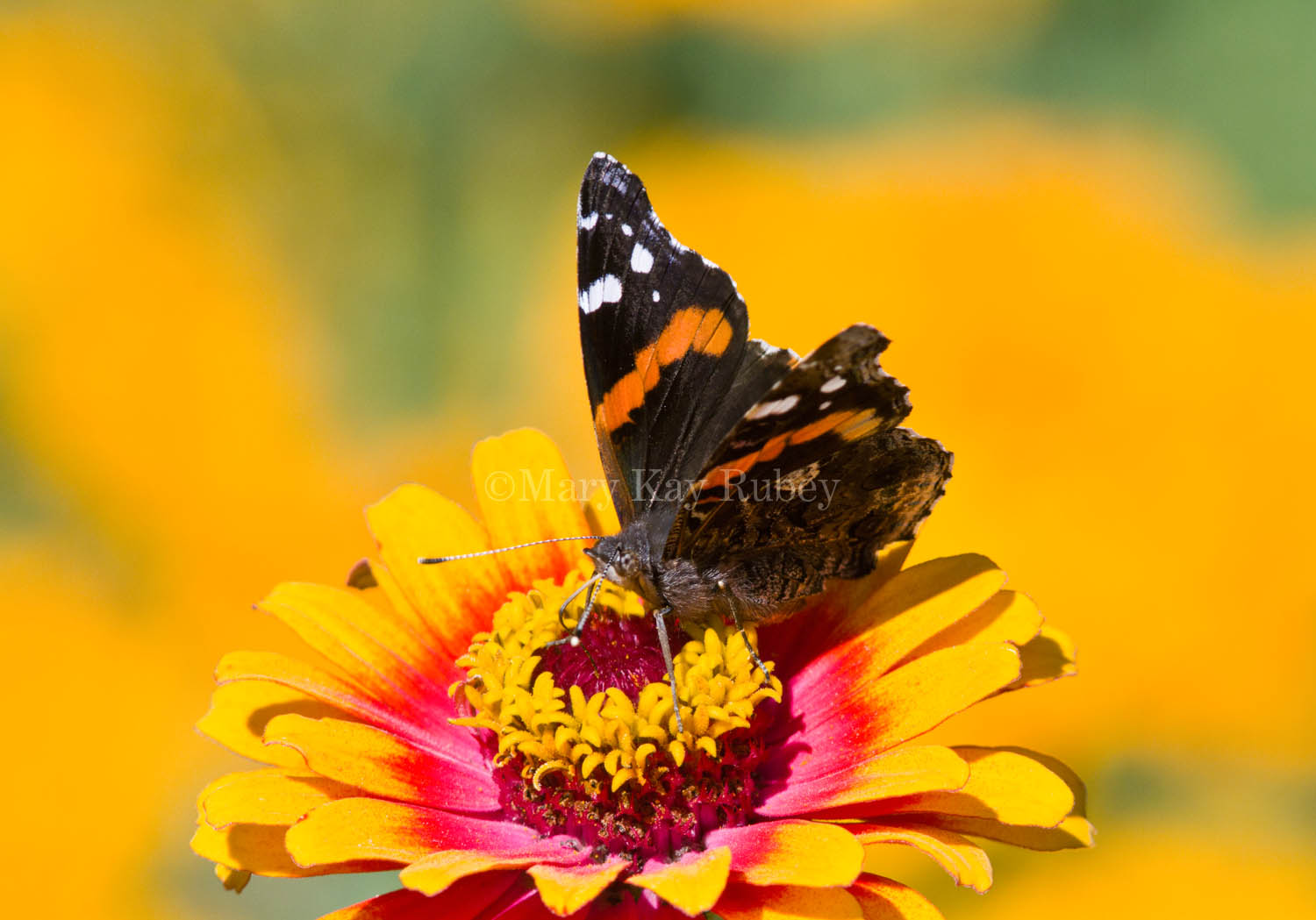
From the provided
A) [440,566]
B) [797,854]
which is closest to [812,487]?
[797,854]

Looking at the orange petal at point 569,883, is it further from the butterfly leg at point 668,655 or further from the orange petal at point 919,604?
the orange petal at point 919,604

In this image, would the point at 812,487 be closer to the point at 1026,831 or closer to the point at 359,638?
the point at 1026,831

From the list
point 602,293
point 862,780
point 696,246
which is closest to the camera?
point 862,780

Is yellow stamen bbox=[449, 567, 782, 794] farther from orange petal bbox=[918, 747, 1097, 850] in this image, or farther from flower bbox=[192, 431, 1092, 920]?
orange petal bbox=[918, 747, 1097, 850]

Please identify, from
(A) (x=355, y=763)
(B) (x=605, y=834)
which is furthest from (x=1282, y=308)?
(A) (x=355, y=763)

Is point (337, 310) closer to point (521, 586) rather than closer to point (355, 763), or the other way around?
point (521, 586)

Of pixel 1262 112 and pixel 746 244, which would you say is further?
pixel 1262 112

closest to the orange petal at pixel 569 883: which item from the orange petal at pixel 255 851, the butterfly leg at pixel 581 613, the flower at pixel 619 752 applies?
A: the flower at pixel 619 752
